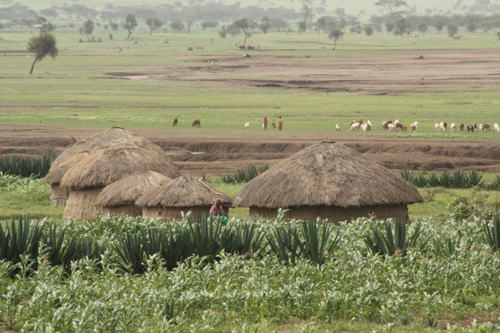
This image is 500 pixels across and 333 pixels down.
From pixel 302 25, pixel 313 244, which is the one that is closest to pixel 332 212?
pixel 313 244

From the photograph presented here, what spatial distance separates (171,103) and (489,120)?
81.2ft

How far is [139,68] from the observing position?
99938 millimetres

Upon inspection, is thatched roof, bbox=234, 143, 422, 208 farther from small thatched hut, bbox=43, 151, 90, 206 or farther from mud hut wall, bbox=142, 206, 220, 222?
small thatched hut, bbox=43, 151, 90, 206

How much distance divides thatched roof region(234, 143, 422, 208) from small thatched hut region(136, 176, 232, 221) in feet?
2.70

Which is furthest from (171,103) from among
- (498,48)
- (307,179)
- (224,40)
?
(224,40)

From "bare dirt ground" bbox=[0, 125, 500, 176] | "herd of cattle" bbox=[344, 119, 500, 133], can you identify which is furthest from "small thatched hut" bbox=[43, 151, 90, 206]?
"herd of cattle" bbox=[344, 119, 500, 133]

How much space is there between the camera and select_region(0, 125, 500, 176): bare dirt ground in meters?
36.1

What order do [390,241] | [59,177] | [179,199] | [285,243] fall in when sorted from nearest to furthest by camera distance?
[285,243] < [390,241] < [179,199] < [59,177]

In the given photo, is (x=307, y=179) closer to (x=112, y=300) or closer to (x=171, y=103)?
(x=112, y=300)

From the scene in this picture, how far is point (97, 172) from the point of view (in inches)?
923

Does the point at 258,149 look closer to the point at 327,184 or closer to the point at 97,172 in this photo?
the point at 97,172

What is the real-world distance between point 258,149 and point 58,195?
16.2m

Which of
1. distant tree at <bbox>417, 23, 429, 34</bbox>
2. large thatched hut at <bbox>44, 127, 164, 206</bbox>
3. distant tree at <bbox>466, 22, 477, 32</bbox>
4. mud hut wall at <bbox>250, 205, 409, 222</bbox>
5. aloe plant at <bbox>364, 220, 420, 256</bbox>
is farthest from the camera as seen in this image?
distant tree at <bbox>417, 23, 429, 34</bbox>

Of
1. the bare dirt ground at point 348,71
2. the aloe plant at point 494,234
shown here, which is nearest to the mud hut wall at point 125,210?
the aloe plant at point 494,234
